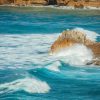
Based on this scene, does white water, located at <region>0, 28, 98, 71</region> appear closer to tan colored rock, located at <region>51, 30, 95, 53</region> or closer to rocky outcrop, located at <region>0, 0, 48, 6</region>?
tan colored rock, located at <region>51, 30, 95, 53</region>

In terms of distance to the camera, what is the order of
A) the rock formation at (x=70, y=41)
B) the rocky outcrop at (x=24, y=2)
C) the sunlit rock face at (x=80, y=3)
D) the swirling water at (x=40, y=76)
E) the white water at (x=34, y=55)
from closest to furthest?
the swirling water at (x=40, y=76) < the white water at (x=34, y=55) < the rock formation at (x=70, y=41) < the rocky outcrop at (x=24, y=2) < the sunlit rock face at (x=80, y=3)

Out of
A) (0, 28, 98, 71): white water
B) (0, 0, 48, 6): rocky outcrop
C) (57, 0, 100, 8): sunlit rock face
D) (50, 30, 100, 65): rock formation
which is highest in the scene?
(50, 30, 100, 65): rock formation

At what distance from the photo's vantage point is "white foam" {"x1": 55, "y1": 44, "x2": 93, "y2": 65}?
31728mm

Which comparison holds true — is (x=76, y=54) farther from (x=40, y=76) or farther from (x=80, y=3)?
(x=80, y=3)

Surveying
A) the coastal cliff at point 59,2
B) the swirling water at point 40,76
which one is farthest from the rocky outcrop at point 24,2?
the swirling water at point 40,76

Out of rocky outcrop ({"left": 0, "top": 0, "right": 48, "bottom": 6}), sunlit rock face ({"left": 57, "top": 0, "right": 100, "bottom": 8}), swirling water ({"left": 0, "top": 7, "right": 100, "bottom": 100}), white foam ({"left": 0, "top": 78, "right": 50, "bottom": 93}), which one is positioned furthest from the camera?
sunlit rock face ({"left": 57, "top": 0, "right": 100, "bottom": 8})

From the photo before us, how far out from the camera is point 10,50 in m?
37.1

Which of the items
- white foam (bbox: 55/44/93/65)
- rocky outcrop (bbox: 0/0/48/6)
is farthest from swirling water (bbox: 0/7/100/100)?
rocky outcrop (bbox: 0/0/48/6)

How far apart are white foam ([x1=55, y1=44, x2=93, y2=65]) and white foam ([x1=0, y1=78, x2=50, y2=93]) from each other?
7.44 meters

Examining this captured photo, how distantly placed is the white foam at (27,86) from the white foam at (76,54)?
7.44 meters

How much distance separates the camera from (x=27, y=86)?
2288 centimetres

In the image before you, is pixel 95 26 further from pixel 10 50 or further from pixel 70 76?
pixel 70 76

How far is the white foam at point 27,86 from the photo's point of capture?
2245cm

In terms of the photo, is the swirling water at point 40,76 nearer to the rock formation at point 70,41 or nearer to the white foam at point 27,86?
the white foam at point 27,86
